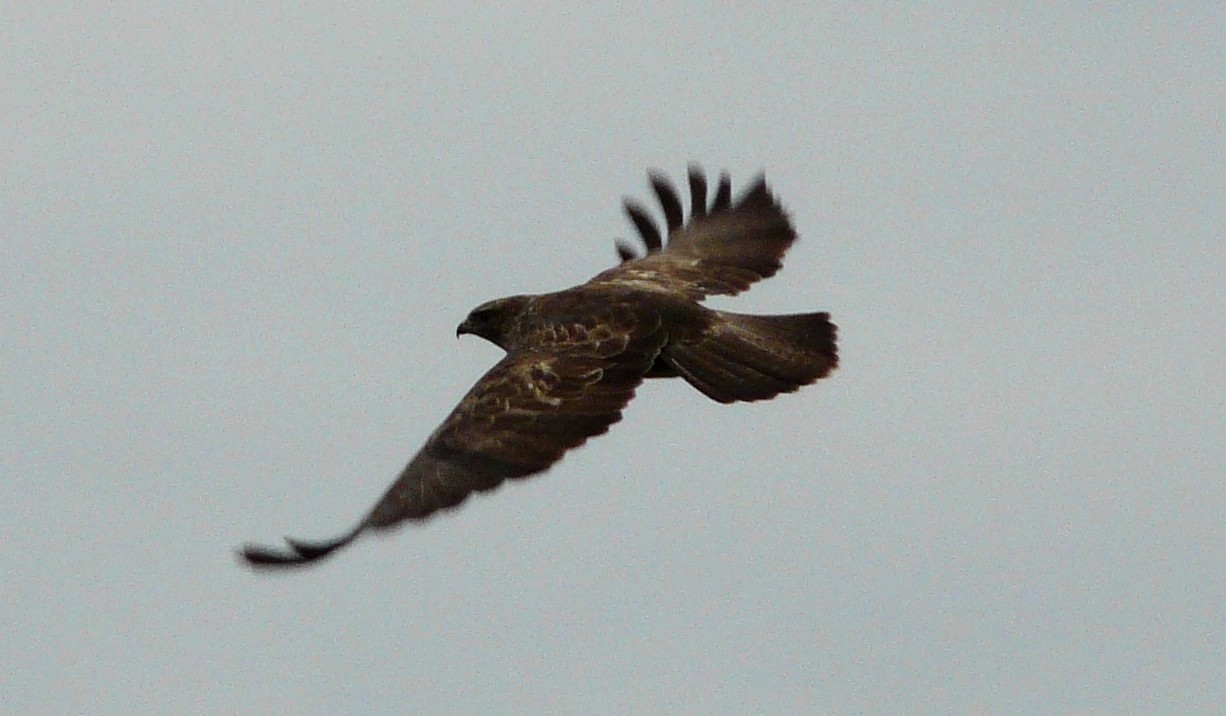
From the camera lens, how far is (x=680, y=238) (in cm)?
2673

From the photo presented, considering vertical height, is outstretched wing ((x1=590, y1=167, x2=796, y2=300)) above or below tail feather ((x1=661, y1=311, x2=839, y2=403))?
above

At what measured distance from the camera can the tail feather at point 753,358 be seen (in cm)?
A: 2286

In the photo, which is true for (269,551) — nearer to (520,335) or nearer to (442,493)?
(442,493)

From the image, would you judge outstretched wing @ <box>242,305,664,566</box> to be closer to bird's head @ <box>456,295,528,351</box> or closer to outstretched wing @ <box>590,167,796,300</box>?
bird's head @ <box>456,295,528,351</box>

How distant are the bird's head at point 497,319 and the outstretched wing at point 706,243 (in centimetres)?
107

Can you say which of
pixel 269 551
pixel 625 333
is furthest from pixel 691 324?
pixel 269 551

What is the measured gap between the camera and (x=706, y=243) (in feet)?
86.7

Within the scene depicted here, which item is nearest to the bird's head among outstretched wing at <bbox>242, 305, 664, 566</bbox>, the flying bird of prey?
the flying bird of prey

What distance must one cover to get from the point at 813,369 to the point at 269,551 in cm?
510

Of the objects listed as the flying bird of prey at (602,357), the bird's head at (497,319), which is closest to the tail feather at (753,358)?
the flying bird of prey at (602,357)

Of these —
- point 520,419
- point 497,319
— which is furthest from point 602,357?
point 497,319

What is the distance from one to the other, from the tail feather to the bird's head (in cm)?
170

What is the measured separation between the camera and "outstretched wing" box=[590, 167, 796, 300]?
2555cm

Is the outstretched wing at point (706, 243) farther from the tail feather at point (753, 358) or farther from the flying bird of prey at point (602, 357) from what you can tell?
the tail feather at point (753, 358)
